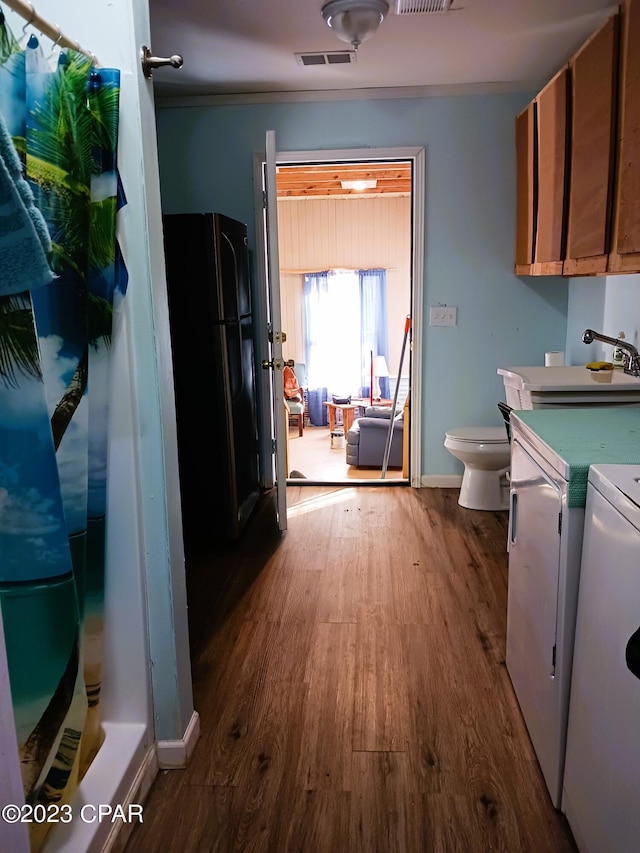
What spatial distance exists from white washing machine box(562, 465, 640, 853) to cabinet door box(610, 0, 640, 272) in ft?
3.37

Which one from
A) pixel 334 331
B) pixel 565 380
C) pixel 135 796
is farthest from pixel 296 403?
pixel 135 796

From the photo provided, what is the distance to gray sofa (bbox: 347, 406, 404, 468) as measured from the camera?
17.2ft

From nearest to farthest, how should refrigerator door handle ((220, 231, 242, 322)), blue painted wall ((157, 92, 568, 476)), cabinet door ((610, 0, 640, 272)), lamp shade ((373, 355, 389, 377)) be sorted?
cabinet door ((610, 0, 640, 272)) < refrigerator door handle ((220, 231, 242, 322)) < blue painted wall ((157, 92, 568, 476)) < lamp shade ((373, 355, 389, 377))

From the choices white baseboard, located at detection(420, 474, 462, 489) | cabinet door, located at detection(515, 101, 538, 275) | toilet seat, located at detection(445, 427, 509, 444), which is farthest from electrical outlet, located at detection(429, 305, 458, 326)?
white baseboard, located at detection(420, 474, 462, 489)

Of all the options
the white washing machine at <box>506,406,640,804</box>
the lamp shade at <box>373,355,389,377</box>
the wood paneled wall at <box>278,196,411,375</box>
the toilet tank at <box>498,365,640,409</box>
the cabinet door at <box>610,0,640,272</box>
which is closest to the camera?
the white washing machine at <box>506,406,640,804</box>

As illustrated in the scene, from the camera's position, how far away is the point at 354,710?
2.05 m

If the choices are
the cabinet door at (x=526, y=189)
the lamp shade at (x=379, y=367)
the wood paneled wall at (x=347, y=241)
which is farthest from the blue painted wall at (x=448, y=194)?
the lamp shade at (x=379, y=367)

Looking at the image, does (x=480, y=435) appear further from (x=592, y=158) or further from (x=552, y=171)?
(x=592, y=158)

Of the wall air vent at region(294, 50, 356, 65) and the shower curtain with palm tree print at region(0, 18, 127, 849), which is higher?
the wall air vent at region(294, 50, 356, 65)

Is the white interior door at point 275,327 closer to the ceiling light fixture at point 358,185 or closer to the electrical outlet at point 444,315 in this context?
the electrical outlet at point 444,315

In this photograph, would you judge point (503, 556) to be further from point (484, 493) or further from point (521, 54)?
point (521, 54)

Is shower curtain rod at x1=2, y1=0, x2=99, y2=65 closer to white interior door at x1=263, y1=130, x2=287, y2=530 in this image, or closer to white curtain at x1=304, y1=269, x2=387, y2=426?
white interior door at x1=263, y1=130, x2=287, y2=530

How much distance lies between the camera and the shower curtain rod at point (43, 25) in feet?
3.79

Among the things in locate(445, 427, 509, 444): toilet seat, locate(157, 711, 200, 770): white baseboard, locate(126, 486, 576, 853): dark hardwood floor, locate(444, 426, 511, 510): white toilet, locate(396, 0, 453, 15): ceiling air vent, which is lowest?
locate(126, 486, 576, 853): dark hardwood floor
